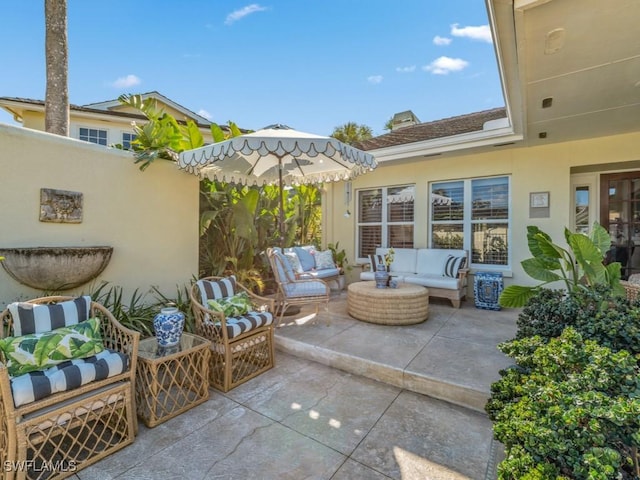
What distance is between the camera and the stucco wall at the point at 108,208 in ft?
10.7

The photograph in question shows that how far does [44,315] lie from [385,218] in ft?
22.4

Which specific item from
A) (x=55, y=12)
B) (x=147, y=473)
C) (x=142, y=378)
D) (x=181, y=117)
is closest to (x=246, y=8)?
(x=55, y=12)

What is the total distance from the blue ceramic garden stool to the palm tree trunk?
24.6 ft

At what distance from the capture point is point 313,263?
6.68 metres

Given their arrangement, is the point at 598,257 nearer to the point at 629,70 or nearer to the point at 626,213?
the point at 629,70

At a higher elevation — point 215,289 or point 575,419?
point 215,289

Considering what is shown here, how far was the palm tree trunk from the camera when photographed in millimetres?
4328

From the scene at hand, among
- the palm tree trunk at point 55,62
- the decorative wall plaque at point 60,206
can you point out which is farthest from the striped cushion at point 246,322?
the palm tree trunk at point 55,62

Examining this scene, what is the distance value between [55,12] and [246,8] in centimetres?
414

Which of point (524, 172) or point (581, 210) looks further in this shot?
point (581, 210)

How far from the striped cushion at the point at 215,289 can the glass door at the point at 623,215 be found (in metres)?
7.20

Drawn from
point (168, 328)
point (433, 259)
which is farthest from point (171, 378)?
point (433, 259)

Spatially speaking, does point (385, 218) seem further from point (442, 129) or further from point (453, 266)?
point (442, 129)

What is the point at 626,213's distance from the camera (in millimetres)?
5688
